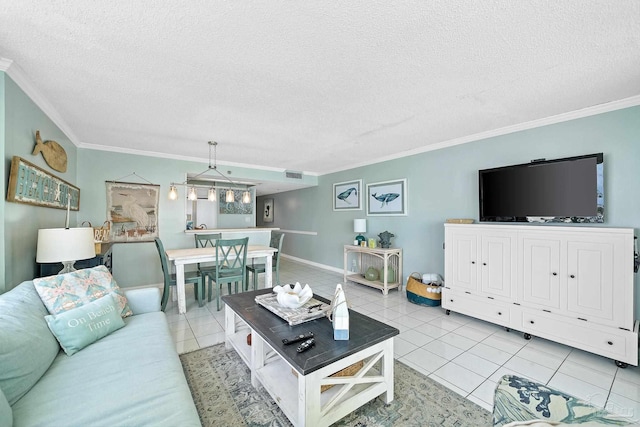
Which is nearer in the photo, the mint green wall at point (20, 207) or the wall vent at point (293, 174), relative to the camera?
the mint green wall at point (20, 207)

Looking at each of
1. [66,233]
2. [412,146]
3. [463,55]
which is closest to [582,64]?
[463,55]

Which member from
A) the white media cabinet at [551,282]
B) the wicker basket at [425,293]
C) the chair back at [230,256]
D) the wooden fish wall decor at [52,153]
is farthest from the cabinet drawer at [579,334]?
the wooden fish wall decor at [52,153]

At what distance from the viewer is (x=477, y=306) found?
2963mm

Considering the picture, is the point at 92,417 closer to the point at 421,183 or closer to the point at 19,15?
the point at 19,15

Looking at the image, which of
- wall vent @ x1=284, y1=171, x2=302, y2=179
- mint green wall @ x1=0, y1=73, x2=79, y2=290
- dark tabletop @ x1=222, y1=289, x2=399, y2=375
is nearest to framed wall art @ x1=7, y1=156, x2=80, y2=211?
mint green wall @ x1=0, y1=73, x2=79, y2=290

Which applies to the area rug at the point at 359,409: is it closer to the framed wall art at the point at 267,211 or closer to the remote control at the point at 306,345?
the remote control at the point at 306,345

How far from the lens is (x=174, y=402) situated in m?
1.12

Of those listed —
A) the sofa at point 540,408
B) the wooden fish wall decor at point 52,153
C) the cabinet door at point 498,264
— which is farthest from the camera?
the cabinet door at point 498,264

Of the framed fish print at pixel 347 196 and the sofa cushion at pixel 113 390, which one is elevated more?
the framed fish print at pixel 347 196

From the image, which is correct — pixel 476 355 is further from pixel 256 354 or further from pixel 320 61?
pixel 320 61

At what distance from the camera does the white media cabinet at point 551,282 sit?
2119 mm

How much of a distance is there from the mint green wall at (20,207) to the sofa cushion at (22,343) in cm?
58

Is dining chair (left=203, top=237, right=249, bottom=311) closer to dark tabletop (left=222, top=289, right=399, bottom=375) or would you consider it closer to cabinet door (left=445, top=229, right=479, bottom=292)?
dark tabletop (left=222, top=289, right=399, bottom=375)

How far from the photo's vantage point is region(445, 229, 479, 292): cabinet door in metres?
3.04
